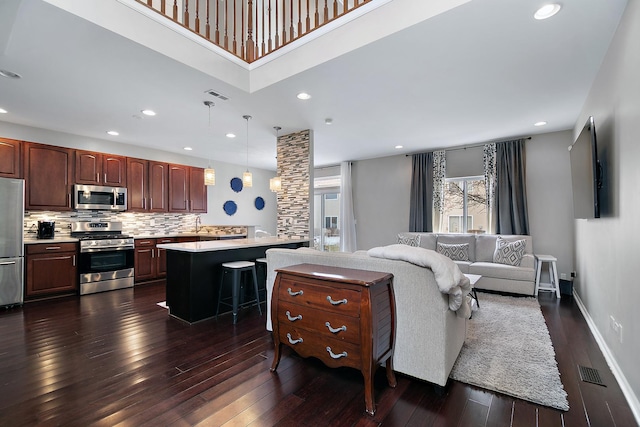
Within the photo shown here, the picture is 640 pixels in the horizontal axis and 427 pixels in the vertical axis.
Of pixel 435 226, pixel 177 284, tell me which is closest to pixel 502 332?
pixel 435 226

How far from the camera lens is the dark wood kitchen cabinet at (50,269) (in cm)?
434

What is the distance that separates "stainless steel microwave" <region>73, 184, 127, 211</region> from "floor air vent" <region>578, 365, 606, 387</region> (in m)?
6.70

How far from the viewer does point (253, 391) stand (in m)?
2.06

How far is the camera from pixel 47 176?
4.74 m

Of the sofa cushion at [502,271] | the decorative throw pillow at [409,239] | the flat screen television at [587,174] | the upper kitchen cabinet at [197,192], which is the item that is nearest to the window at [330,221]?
the decorative throw pillow at [409,239]

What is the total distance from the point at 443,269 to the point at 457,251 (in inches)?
151

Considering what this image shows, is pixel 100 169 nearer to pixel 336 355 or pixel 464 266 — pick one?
pixel 336 355

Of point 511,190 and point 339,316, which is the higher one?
point 511,190

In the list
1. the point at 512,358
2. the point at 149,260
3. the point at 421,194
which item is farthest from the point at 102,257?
the point at 421,194

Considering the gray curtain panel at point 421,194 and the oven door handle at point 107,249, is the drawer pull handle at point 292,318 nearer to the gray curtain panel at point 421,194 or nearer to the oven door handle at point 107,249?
the oven door handle at point 107,249

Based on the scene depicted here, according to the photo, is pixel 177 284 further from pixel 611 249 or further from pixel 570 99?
pixel 570 99

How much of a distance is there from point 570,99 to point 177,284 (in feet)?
17.4

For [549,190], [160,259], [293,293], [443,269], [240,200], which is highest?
[240,200]

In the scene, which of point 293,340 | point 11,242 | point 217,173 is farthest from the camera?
point 217,173
